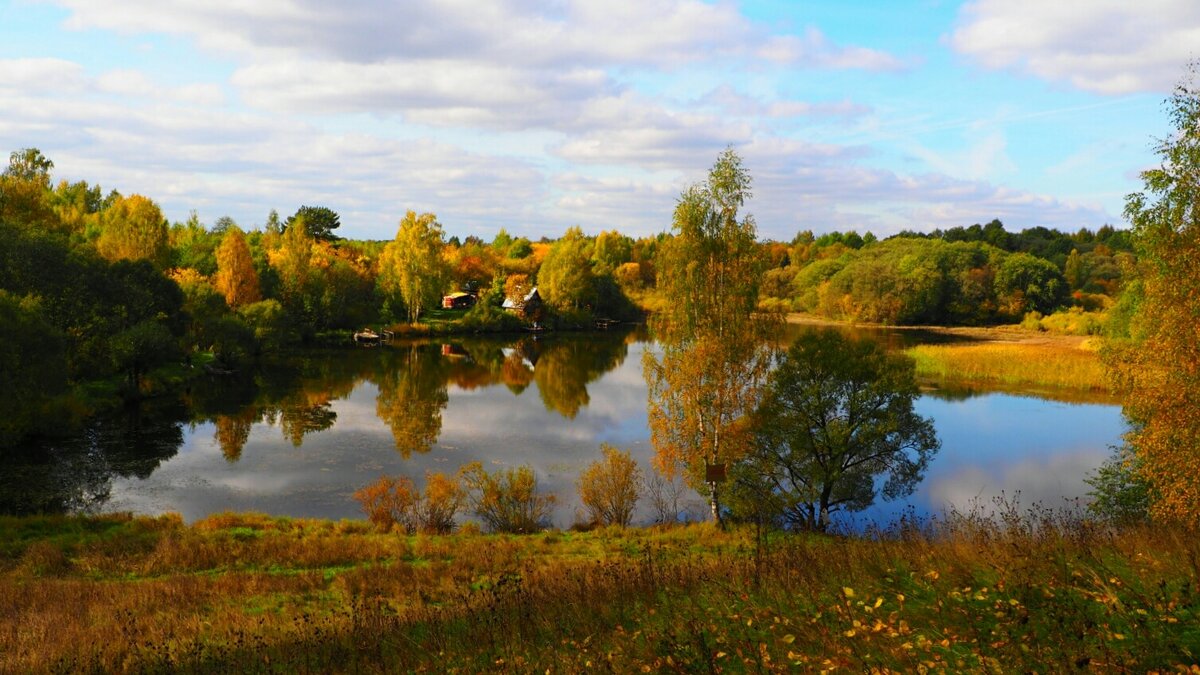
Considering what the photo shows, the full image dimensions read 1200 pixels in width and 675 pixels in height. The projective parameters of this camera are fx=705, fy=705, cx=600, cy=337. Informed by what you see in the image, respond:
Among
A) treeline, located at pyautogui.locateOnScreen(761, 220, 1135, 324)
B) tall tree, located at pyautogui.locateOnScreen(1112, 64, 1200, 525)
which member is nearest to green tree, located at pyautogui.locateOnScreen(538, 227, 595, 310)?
treeline, located at pyautogui.locateOnScreen(761, 220, 1135, 324)

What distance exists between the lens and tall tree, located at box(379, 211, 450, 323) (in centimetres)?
8369

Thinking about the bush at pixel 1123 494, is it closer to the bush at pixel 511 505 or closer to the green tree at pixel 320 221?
the bush at pixel 511 505

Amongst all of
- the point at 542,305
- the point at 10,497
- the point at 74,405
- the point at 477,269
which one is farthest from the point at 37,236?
the point at 477,269

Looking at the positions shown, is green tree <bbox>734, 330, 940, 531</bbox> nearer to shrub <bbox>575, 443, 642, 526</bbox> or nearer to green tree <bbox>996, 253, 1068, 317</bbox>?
shrub <bbox>575, 443, 642, 526</bbox>

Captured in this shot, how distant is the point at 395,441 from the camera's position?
3319cm

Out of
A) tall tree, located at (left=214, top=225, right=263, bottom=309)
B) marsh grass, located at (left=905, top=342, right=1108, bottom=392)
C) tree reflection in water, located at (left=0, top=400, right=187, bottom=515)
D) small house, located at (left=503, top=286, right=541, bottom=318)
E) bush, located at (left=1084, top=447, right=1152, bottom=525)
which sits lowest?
tree reflection in water, located at (left=0, top=400, right=187, bottom=515)

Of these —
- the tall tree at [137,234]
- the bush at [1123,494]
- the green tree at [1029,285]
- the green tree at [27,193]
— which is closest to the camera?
the bush at [1123,494]

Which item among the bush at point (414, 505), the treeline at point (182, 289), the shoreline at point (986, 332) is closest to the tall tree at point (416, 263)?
the treeline at point (182, 289)

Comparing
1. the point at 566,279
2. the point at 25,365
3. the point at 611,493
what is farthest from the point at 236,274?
the point at 611,493

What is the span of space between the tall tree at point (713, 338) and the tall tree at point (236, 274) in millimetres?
54571

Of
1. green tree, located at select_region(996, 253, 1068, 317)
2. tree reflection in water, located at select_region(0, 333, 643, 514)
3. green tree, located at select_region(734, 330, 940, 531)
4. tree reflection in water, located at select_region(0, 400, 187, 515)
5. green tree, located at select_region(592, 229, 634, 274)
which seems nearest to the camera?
tree reflection in water, located at select_region(0, 400, 187, 515)

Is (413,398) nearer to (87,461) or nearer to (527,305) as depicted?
(87,461)

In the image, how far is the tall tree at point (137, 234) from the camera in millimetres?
58469

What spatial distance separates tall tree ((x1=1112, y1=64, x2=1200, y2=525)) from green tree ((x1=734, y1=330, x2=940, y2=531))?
770 centimetres
